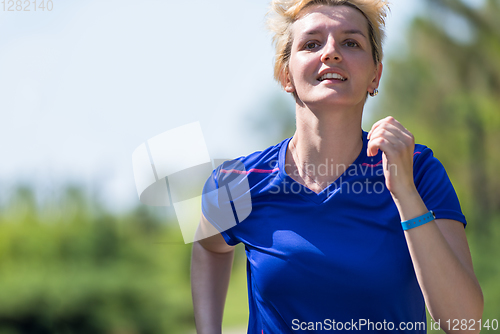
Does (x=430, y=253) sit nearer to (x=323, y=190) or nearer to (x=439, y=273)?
(x=439, y=273)

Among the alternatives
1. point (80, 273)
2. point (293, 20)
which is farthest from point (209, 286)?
point (80, 273)

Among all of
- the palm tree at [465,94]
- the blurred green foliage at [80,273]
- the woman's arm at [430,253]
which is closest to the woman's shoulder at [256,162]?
the woman's arm at [430,253]

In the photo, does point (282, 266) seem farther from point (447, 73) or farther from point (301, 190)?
point (447, 73)

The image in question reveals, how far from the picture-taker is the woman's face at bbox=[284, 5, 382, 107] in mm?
1720

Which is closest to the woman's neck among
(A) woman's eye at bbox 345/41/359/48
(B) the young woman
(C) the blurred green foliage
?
(B) the young woman

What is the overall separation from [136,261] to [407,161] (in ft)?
25.4

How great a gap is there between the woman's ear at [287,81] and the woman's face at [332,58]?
0.13ft

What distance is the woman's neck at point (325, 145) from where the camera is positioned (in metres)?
1.82

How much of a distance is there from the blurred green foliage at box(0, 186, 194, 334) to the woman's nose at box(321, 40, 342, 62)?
Result: 6.90 metres

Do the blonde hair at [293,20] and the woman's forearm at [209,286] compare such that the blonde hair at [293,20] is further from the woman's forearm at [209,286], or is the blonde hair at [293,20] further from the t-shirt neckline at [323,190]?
the woman's forearm at [209,286]

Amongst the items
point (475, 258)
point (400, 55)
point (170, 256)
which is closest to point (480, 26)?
point (400, 55)

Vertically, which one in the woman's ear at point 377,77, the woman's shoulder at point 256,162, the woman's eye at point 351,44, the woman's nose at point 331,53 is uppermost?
the woman's eye at point 351,44

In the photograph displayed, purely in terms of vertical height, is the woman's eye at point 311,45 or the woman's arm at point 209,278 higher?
the woman's eye at point 311,45

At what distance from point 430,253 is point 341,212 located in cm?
38
